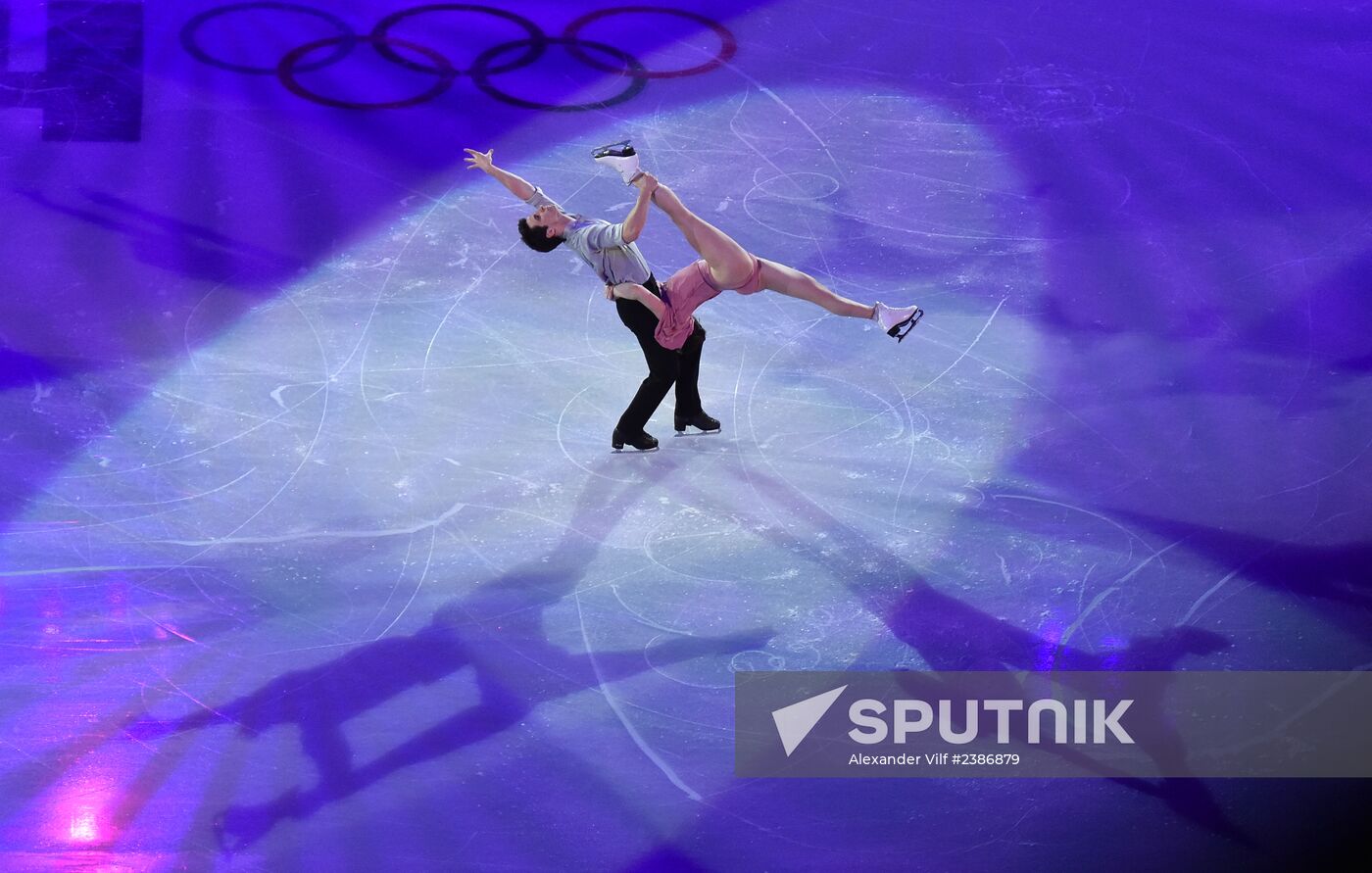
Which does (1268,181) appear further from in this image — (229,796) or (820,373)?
Answer: (229,796)

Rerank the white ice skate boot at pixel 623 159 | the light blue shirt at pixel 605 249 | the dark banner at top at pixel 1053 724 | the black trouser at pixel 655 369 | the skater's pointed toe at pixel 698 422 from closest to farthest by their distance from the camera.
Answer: the dark banner at top at pixel 1053 724 → the white ice skate boot at pixel 623 159 → the light blue shirt at pixel 605 249 → the black trouser at pixel 655 369 → the skater's pointed toe at pixel 698 422

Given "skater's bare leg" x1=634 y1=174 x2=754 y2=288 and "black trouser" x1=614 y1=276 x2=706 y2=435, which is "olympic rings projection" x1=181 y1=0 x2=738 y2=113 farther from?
"skater's bare leg" x1=634 y1=174 x2=754 y2=288

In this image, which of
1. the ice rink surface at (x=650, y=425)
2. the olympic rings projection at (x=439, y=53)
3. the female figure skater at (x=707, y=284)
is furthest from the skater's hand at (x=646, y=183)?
the olympic rings projection at (x=439, y=53)

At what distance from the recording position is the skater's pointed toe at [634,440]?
9703mm

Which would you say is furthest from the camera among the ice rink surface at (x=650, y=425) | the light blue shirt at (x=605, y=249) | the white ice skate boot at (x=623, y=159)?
the light blue shirt at (x=605, y=249)

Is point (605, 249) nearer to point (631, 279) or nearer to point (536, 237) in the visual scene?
point (631, 279)

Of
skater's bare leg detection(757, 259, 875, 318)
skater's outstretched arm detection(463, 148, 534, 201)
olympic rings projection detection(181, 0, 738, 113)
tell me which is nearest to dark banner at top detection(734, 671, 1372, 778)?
skater's bare leg detection(757, 259, 875, 318)

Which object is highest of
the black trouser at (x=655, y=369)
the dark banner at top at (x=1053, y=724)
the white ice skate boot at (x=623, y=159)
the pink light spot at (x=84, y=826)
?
the white ice skate boot at (x=623, y=159)

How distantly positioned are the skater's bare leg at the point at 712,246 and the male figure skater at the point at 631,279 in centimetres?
20

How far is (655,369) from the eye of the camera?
9.46 metres

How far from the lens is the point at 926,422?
999 cm

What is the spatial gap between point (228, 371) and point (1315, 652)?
248 inches

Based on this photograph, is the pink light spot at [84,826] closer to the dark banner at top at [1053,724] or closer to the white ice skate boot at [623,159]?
the dark banner at top at [1053,724]

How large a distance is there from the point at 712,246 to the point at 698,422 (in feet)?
3.99
